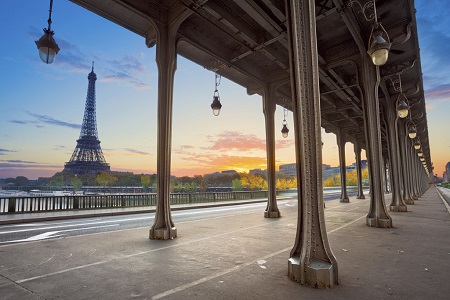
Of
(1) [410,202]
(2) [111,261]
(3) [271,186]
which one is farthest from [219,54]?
(1) [410,202]

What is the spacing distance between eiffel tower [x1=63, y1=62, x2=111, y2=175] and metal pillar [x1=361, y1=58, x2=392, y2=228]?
9963 centimetres

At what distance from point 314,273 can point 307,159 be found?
1745mm

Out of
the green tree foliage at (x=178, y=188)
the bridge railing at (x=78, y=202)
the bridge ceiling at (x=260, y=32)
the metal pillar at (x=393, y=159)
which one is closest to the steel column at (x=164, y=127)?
the bridge ceiling at (x=260, y=32)

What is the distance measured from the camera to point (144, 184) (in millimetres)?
105562

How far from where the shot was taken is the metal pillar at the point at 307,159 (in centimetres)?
385

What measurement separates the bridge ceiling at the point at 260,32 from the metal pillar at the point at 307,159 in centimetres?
384

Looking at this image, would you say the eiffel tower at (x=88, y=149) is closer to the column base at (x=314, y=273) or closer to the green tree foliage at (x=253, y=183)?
the green tree foliage at (x=253, y=183)

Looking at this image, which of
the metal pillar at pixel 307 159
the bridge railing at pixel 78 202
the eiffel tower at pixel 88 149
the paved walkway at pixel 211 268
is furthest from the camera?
the eiffel tower at pixel 88 149

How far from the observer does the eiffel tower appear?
9150 cm

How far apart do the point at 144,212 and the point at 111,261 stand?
1119 centimetres

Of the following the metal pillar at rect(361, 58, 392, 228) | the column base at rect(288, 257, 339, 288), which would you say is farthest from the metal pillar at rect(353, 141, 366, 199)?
the column base at rect(288, 257, 339, 288)

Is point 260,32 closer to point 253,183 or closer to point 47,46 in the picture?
point 47,46

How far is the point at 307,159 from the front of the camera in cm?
418

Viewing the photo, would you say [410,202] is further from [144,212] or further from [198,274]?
[198,274]
